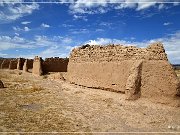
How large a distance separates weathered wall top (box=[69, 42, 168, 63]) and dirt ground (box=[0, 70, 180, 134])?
2334 millimetres

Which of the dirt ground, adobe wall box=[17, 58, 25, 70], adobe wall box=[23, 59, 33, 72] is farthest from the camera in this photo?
adobe wall box=[17, 58, 25, 70]

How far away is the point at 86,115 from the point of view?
12602 millimetres

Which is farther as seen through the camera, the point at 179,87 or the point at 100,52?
the point at 100,52

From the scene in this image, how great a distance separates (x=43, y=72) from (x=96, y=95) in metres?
17.3

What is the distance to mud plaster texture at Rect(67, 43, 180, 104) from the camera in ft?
45.4

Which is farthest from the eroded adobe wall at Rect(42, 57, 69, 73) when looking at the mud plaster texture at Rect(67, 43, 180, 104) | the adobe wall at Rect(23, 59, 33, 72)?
the mud plaster texture at Rect(67, 43, 180, 104)

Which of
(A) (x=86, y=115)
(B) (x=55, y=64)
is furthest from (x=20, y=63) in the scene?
(A) (x=86, y=115)

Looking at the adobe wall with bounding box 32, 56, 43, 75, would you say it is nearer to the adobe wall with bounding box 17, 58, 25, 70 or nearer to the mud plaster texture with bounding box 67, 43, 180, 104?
the adobe wall with bounding box 17, 58, 25, 70

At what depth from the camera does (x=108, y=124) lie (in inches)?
437

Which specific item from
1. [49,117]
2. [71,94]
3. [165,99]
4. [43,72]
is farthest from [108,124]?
[43,72]

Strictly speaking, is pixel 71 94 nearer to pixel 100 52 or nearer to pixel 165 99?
pixel 100 52

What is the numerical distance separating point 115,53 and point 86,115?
6.34 meters

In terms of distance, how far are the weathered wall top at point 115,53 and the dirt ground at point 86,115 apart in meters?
2.33

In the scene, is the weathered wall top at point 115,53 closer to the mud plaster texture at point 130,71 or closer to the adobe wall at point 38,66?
the mud plaster texture at point 130,71
